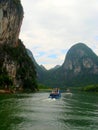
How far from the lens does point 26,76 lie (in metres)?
172

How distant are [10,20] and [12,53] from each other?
16.4 meters

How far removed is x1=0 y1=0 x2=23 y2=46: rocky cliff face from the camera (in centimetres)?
14438

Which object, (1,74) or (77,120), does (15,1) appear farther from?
(77,120)

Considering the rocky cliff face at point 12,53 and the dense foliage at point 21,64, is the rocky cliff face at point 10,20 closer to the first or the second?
the rocky cliff face at point 12,53

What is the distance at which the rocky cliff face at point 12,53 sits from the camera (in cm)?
14300

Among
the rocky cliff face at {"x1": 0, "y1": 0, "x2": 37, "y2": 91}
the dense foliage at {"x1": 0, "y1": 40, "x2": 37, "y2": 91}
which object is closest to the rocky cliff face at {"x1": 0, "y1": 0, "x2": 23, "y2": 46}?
the rocky cliff face at {"x1": 0, "y1": 0, "x2": 37, "y2": 91}

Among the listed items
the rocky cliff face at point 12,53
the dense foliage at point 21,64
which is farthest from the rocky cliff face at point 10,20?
the dense foliage at point 21,64

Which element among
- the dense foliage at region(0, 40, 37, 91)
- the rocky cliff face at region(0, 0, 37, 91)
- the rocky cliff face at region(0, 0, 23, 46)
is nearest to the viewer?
the rocky cliff face at region(0, 0, 37, 91)

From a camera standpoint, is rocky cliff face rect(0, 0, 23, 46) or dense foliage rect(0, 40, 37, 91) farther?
dense foliage rect(0, 40, 37, 91)

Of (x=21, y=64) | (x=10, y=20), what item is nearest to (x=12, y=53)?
(x=21, y=64)

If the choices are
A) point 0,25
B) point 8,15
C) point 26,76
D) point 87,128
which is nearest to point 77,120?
point 87,128

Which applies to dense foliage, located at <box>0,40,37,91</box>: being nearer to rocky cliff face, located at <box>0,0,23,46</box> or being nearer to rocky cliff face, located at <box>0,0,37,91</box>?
rocky cliff face, located at <box>0,0,37,91</box>

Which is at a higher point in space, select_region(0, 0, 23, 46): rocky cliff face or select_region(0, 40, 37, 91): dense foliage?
select_region(0, 0, 23, 46): rocky cliff face

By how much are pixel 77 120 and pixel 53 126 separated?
6676 millimetres
